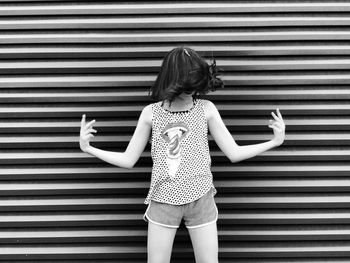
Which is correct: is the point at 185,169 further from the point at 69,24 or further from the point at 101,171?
the point at 69,24

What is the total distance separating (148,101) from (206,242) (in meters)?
1.23

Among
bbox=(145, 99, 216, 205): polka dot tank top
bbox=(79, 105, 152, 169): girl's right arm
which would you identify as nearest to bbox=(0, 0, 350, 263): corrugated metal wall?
bbox=(79, 105, 152, 169): girl's right arm

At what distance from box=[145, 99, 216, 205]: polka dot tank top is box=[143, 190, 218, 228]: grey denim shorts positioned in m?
0.04

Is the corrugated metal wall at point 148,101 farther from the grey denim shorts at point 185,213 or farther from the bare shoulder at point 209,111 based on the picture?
the grey denim shorts at point 185,213

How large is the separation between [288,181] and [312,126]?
488mm

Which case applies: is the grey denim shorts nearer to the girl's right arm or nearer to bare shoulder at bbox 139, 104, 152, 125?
the girl's right arm

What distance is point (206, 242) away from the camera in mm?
2562

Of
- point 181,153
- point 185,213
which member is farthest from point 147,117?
point 185,213

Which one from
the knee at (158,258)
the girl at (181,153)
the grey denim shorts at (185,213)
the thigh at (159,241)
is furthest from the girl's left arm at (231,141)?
the knee at (158,258)

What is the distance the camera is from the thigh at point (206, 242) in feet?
8.41

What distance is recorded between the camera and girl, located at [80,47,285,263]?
97.2 inches

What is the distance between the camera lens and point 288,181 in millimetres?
3219

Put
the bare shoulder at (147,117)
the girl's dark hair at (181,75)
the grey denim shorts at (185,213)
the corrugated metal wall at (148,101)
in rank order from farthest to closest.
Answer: the corrugated metal wall at (148,101) → the bare shoulder at (147,117) → the grey denim shorts at (185,213) → the girl's dark hair at (181,75)

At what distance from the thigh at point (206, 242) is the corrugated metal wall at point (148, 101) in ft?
2.18
